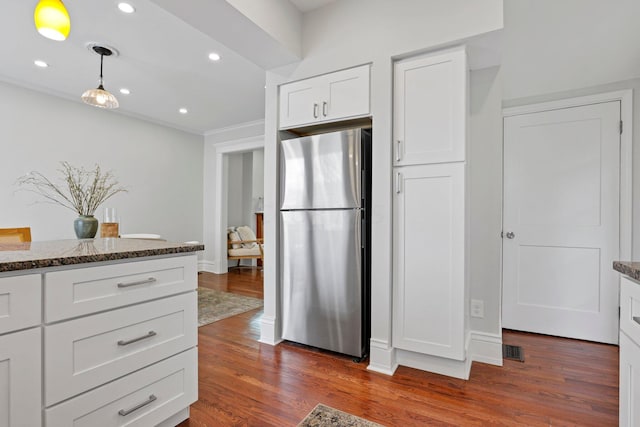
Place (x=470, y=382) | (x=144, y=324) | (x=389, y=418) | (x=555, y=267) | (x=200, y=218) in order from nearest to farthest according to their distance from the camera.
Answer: (x=144, y=324) < (x=389, y=418) < (x=470, y=382) < (x=555, y=267) < (x=200, y=218)

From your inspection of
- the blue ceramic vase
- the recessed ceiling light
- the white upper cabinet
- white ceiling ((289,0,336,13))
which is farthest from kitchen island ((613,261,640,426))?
the recessed ceiling light

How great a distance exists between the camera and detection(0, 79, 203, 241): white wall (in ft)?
→ 12.0

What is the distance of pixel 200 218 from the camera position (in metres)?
5.90

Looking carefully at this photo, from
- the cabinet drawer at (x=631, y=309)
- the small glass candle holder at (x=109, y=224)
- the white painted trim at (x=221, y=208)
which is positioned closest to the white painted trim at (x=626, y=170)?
the cabinet drawer at (x=631, y=309)

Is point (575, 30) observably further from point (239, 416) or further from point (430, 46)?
point (239, 416)

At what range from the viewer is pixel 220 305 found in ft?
12.1

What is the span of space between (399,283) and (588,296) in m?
1.84

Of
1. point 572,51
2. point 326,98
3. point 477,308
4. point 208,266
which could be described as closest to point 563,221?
Result: point 477,308

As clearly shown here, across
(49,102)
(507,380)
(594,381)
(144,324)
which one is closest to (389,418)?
(507,380)

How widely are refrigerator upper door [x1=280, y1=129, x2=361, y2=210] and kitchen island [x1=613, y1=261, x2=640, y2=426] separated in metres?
1.43

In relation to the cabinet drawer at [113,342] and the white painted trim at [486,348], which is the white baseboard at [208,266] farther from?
the white painted trim at [486,348]

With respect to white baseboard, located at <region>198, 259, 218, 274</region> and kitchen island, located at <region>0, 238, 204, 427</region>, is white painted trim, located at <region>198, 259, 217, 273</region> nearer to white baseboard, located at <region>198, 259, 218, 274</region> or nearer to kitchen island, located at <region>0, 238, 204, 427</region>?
white baseboard, located at <region>198, 259, 218, 274</region>

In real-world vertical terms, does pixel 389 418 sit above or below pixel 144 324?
below

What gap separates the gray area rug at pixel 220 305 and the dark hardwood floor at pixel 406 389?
77 cm
